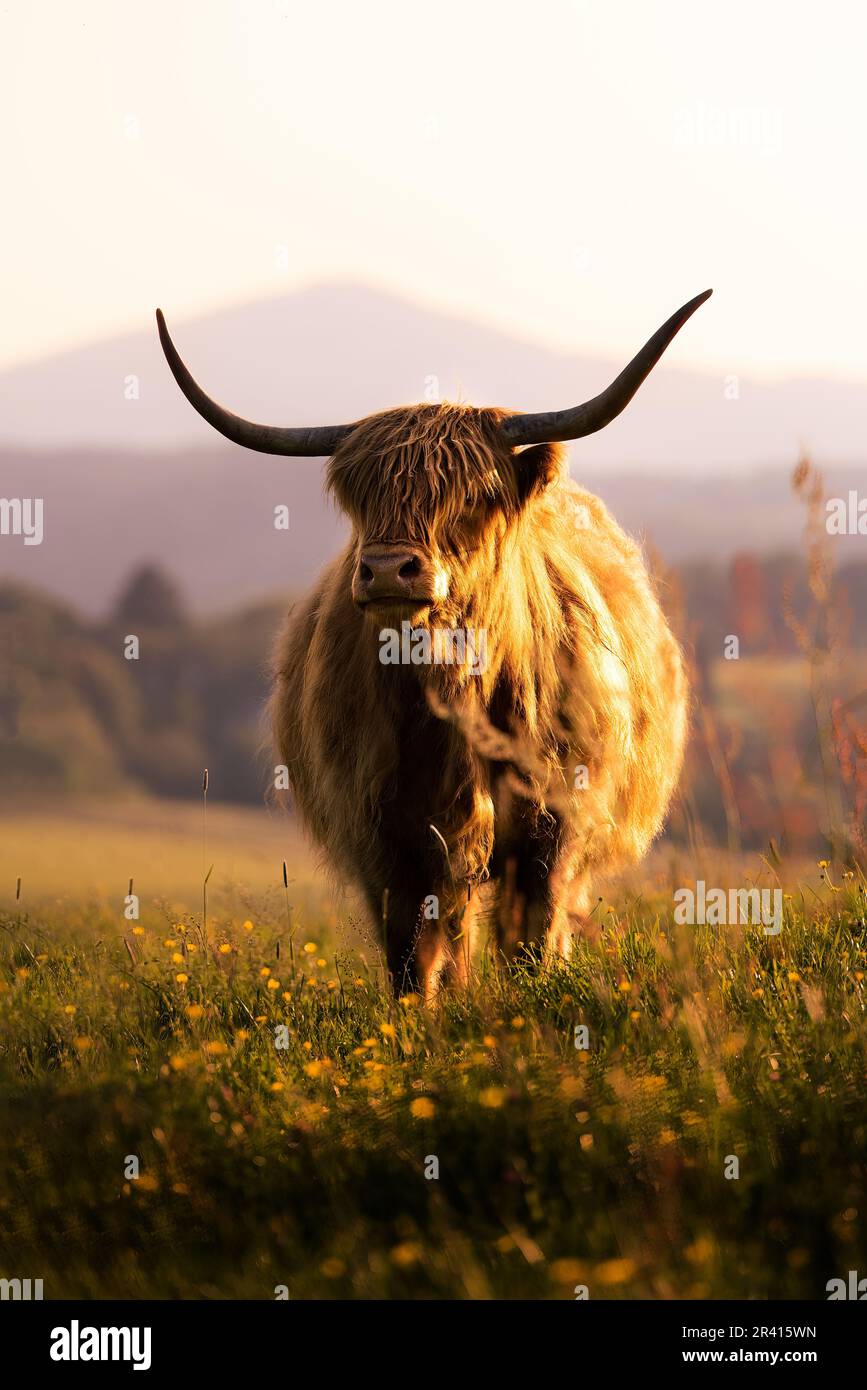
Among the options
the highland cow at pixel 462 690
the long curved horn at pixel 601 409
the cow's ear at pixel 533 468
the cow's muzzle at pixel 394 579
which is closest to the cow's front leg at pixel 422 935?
the highland cow at pixel 462 690

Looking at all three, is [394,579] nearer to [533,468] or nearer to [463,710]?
[463,710]

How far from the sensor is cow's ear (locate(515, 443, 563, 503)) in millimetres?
5508

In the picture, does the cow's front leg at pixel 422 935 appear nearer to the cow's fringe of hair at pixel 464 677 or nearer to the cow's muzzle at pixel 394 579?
→ the cow's fringe of hair at pixel 464 677

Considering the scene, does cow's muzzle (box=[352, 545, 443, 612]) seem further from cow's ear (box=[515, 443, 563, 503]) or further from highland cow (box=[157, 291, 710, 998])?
cow's ear (box=[515, 443, 563, 503])

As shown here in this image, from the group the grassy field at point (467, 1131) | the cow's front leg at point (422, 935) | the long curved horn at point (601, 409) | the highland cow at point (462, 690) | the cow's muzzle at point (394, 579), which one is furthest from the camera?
the cow's front leg at point (422, 935)

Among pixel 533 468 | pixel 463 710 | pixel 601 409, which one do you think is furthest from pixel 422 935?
pixel 601 409

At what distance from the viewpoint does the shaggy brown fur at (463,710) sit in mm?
5223

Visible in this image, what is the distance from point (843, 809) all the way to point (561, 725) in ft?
3.80

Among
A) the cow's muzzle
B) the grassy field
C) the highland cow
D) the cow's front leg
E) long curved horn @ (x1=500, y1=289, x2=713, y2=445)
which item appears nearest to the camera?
the grassy field

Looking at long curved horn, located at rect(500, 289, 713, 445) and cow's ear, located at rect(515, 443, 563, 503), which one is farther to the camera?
cow's ear, located at rect(515, 443, 563, 503)

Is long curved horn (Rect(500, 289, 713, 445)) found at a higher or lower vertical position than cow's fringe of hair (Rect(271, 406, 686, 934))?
higher

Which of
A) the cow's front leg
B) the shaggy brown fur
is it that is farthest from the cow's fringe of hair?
the cow's front leg

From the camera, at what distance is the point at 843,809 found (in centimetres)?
485
